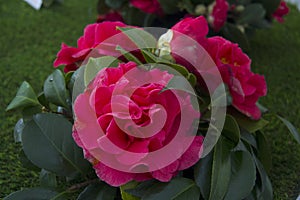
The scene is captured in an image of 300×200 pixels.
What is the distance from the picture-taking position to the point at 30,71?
115cm

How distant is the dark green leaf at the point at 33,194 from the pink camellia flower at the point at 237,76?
288 millimetres

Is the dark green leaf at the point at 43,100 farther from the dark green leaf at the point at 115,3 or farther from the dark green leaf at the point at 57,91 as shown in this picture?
the dark green leaf at the point at 115,3

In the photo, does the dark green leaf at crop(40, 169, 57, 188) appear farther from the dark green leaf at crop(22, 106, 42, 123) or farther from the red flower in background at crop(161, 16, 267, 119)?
the red flower in background at crop(161, 16, 267, 119)

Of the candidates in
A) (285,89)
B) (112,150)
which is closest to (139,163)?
(112,150)

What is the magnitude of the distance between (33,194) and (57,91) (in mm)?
149


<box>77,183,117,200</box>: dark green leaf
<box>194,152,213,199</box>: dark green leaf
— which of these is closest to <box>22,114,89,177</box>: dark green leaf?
<box>77,183,117,200</box>: dark green leaf

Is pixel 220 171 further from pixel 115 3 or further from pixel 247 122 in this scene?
pixel 115 3

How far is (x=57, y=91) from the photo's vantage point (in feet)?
2.33

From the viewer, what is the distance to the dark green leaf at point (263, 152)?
759 mm

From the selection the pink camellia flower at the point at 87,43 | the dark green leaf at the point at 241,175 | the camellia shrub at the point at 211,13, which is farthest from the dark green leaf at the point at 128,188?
the camellia shrub at the point at 211,13

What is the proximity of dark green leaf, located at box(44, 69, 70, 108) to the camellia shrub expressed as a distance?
510 mm

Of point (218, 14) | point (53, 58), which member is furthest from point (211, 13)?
point (53, 58)

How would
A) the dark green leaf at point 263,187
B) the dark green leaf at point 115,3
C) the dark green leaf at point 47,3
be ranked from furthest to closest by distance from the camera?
the dark green leaf at point 47,3
the dark green leaf at point 115,3
the dark green leaf at point 263,187

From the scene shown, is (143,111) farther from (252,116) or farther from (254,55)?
(254,55)
